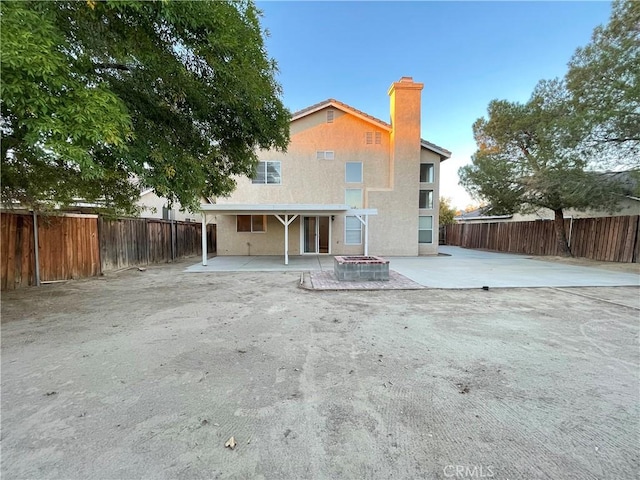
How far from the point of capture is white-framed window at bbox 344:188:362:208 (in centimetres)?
1521

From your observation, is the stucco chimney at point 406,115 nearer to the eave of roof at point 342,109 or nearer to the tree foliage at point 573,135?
the eave of roof at point 342,109

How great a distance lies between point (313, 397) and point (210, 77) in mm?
5119

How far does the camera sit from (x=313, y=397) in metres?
2.55

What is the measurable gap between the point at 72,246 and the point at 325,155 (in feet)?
36.2

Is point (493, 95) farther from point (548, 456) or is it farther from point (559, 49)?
point (548, 456)

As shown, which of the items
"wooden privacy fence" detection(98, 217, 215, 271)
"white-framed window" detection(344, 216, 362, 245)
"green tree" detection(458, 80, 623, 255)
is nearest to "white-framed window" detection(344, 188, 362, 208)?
"white-framed window" detection(344, 216, 362, 245)

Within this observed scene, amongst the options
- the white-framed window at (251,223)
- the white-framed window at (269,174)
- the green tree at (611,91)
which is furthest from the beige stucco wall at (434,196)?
the white-framed window at (251,223)

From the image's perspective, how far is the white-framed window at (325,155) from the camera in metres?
15.1

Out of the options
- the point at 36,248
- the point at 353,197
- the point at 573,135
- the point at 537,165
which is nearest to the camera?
the point at 36,248

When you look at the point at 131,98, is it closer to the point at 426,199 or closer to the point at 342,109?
the point at 342,109

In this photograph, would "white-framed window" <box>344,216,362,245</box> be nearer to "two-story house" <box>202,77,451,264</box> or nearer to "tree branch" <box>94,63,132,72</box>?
"two-story house" <box>202,77,451,264</box>

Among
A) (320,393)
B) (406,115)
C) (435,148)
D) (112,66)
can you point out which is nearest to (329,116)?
(406,115)

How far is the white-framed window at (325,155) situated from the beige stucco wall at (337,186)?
155 mm

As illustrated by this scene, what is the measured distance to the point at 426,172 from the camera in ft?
51.4
